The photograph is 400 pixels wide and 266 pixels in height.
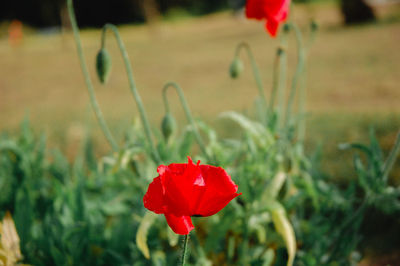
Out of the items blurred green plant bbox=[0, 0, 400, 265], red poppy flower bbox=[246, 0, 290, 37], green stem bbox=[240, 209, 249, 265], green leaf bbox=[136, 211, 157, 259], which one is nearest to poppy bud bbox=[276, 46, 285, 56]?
blurred green plant bbox=[0, 0, 400, 265]

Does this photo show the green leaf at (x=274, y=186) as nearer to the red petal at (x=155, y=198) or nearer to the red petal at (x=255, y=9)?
the red petal at (x=255, y=9)

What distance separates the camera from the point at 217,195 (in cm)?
69

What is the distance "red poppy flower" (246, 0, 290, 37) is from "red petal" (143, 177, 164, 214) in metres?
0.65

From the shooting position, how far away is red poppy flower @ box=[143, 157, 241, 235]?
676mm

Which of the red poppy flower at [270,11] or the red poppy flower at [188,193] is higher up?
the red poppy flower at [270,11]

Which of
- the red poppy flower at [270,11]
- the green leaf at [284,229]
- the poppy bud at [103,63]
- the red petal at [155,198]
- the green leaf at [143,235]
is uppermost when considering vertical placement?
the red poppy flower at [270,11]

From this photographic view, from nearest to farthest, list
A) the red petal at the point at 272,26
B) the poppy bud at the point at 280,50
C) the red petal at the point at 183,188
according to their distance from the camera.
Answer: the red petal at the point at 183,188, the red petal at the point at 272,26, the poppy bud at the point at 280,50

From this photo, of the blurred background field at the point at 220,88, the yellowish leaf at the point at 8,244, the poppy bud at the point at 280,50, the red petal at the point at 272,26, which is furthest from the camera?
the blurred background field at the point at 220,88

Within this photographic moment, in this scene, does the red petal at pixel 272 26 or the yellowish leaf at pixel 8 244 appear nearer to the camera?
the yellowish leaf at pixel 8 244

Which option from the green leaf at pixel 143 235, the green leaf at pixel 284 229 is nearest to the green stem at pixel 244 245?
the green leaf at pixel 284 229

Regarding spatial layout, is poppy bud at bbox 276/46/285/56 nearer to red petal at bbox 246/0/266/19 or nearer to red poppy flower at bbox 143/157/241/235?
red petal at bbox 246/0/266/19

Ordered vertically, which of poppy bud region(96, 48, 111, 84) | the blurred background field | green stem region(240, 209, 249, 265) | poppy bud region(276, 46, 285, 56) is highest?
poppy bud region(96, 48, 111, 84)

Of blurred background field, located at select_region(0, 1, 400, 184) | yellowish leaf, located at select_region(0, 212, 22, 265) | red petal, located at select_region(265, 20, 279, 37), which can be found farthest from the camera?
blurred background field, located at select_region(0, 1, 400, 184)

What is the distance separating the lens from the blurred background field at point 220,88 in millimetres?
2580
